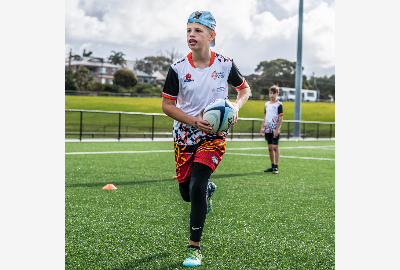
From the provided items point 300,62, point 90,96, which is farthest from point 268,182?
point 90,96

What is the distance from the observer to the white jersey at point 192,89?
363 cm

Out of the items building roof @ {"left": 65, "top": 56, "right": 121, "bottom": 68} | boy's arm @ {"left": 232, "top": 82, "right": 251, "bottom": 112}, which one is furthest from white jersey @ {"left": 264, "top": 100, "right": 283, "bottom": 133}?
building roof @ {"left": 65, "top": 56, "right": 121, "bottom": 68}

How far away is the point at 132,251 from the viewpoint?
136 inches

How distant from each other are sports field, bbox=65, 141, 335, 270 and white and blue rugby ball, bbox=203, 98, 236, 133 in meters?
1.03

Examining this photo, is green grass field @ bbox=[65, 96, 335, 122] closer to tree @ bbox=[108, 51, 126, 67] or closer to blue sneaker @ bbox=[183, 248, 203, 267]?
tree @ bbox=[108, 51, 126, 67]

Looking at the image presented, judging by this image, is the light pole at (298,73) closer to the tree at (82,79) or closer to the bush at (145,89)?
the bush at (145,89)

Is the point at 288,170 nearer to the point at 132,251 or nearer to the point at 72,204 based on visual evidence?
the point at 72,204

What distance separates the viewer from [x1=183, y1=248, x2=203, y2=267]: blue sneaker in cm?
312

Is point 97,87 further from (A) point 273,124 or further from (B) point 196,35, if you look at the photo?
(B) point 196,35

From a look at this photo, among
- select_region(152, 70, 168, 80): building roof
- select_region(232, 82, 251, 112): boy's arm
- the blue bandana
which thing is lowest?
select_region(232, 82, 251, 112): boy's arm

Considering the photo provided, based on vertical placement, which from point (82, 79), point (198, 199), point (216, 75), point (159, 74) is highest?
point (159, 74)

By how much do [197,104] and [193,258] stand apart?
1.29 m

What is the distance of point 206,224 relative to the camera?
4.41 m

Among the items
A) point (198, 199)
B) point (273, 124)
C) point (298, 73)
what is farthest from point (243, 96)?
point (298, 73)
